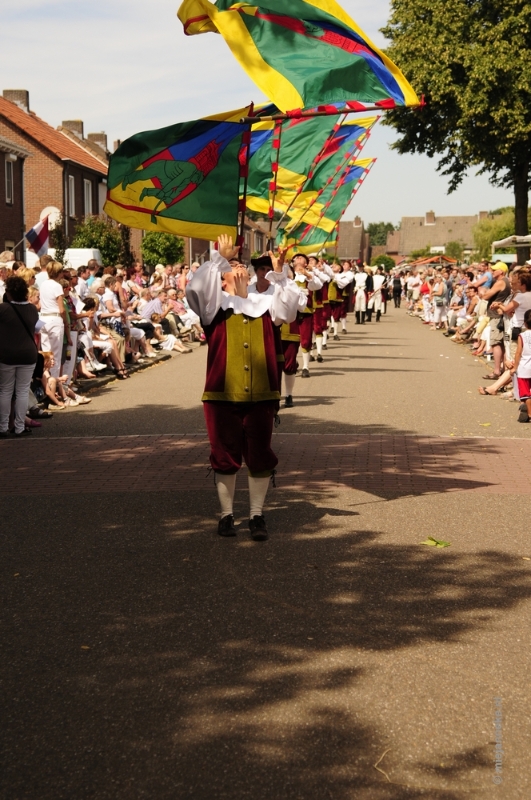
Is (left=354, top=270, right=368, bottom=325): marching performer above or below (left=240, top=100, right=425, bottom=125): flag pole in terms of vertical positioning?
below

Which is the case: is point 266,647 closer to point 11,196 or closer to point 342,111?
point 342,111

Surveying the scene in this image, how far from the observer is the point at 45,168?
50.6 meters

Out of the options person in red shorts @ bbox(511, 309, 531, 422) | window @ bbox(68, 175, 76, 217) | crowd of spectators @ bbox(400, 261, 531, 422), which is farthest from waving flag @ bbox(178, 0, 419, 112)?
window @ bbox(68, 175, 76, 217)

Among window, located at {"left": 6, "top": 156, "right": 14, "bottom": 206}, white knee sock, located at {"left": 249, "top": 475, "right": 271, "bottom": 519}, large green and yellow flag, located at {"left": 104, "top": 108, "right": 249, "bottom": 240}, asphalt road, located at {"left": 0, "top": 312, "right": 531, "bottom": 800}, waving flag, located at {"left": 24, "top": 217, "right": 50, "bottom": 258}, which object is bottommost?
asphalt road, located at {"left": 0, "top": 312, "right": 531, "bottom": 800}

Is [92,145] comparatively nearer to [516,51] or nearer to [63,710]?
[516,51]

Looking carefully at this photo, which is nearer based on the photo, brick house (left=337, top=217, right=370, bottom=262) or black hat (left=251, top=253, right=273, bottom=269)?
black hat (left=251, top=253, right=273, bottom=269)

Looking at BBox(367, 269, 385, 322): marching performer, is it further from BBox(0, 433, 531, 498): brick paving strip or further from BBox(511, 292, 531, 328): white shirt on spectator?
BBox(0, 433, 531, 498): brick paving strip

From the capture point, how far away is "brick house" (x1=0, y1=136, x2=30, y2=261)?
42812 millimetres

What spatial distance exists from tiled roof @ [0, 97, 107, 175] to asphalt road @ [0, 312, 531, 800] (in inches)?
1713

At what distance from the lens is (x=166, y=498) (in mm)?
8414

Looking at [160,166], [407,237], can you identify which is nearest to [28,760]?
[160,166]

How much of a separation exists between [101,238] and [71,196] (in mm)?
6241

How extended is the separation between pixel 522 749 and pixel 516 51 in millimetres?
35909

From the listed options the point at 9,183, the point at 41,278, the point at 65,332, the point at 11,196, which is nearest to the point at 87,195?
the point at 11,196
